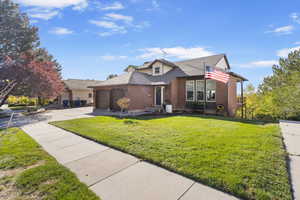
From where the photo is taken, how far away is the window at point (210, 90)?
41.5 feet

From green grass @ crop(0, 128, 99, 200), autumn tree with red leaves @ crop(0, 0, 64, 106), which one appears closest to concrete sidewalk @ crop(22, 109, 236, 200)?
green grass @ crop(0, 128, 99, 200)

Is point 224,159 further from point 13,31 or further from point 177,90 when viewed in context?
point 13,31

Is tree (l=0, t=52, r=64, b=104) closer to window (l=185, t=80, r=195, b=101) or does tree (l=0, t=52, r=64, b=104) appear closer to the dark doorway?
the dark doorway

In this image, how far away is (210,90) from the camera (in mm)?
12898

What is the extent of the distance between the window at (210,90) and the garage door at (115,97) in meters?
8.08

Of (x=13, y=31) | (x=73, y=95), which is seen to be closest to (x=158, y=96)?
(x=73, y=95)

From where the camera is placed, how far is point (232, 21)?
33.3 feet

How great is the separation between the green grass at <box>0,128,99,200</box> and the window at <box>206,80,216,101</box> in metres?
12.3


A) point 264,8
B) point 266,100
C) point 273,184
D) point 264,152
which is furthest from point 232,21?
point 273,184

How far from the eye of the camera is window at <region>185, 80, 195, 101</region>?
44.4 feet

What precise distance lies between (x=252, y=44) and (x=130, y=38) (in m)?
11.2

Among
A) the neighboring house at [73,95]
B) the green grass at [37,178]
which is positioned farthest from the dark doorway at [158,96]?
the neighboring house at [73,95]

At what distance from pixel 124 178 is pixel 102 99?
1393 centimetres

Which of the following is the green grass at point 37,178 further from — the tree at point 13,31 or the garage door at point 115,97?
the tree at point 13,31
